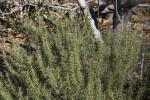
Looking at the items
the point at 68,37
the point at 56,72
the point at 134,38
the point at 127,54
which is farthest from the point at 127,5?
the point at 56,72

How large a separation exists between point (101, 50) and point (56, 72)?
0.68 meters

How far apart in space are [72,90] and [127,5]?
2240 mm

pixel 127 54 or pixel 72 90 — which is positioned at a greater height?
pixel 127 54

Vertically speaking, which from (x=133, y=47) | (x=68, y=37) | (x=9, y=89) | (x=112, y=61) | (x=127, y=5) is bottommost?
(x=9, y=89)

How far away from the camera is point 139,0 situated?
Result: 3.20m

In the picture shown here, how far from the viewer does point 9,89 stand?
7.79 feet

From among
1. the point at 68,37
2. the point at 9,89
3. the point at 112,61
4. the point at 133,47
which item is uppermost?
the point at 68,37

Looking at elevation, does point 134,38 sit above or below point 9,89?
above

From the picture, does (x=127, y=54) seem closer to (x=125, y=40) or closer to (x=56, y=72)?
(x=125, y=40)

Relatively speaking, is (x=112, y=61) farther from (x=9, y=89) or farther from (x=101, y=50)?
(x=9, y=89)

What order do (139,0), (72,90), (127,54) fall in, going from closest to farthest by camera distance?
(72,90)
(127,54)
(139,0)

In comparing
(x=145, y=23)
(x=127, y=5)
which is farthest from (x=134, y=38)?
(x=145, y=23)

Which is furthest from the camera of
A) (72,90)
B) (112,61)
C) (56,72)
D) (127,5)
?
(127,5)

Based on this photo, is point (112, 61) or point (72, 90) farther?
point (112, 61)
